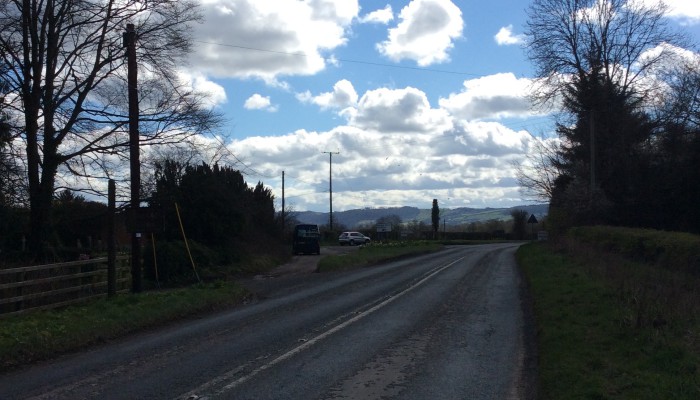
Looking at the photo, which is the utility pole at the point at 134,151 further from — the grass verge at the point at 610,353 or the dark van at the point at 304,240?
the dark van at the point at 304,240

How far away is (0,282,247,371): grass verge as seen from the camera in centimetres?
1094

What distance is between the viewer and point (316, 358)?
1034 centimetres

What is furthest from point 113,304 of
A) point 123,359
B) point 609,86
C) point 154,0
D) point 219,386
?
point 609,86

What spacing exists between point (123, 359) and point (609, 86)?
41.6m

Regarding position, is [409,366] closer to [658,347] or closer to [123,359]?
[658,347]

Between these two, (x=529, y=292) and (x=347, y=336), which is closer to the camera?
(x=347, y=336)

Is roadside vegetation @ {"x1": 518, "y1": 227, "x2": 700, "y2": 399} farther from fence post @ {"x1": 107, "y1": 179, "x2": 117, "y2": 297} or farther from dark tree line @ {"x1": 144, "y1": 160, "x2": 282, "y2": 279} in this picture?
dark tree line @ {"x1": 144, "y1": 160, "x2": 282, "y2": 279}

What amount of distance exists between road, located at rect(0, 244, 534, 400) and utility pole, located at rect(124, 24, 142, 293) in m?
4.21

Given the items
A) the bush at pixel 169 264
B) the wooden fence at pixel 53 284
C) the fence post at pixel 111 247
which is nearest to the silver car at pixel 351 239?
the bush at pixel 169 264

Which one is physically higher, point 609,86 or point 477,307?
point 609,86

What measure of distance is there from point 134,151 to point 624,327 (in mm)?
14036

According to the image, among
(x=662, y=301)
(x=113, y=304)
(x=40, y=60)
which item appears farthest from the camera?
(x=40, y=60)

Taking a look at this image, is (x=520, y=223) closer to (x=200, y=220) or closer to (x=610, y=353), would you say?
(x=200, y=220)

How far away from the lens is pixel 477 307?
55.4 feet
